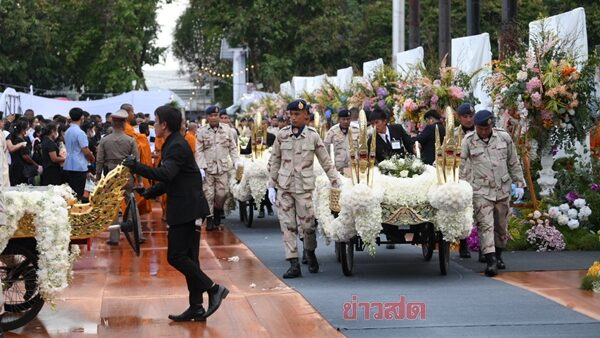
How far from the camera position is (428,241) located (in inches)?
544

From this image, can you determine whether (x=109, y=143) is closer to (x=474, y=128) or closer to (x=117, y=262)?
(x=117, y=262)

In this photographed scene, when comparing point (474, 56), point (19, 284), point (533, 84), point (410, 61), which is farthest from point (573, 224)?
point (410, 61)

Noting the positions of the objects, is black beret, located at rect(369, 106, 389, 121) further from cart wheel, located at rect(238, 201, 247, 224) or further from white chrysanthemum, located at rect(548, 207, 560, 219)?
cart wheel, located at rect(238, 201, 247, 224)

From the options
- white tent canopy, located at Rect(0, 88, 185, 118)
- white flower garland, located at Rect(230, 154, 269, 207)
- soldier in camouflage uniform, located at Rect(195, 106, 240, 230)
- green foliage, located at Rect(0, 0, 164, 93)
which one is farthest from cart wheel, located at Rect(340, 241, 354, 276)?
green foliage, located at Rect(0, 0, 164, 93)

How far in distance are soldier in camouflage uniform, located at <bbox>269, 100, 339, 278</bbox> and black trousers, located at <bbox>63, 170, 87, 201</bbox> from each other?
193 inches

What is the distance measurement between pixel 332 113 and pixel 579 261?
43.9ft

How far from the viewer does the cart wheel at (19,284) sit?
10.3 meters

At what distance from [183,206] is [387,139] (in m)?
4.56

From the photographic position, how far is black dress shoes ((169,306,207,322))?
10.6 metres

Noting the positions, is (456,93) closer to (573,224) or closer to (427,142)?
(427,142)

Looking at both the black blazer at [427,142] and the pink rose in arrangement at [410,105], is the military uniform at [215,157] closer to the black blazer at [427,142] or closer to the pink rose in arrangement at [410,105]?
the pink rose in arrangement at [410,105]

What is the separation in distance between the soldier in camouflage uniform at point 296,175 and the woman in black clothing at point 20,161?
702 centimetres

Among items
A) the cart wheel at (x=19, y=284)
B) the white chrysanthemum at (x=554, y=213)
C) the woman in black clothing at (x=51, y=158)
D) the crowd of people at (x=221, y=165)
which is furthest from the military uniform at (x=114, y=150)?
the cart wheel at (x=19, y=284)

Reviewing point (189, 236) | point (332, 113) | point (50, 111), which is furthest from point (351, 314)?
point (50, 111)
